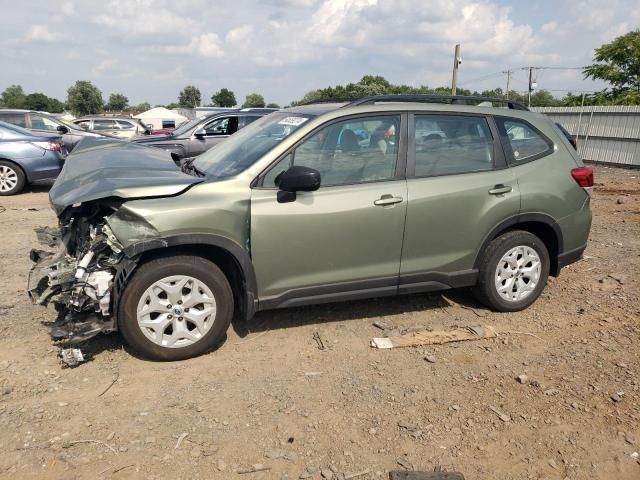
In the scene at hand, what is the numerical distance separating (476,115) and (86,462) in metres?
3.81

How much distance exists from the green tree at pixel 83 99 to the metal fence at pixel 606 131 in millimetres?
94534

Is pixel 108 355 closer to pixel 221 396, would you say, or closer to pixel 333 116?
pixel 221 396

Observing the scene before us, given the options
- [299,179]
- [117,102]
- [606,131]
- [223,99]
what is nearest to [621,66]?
[606,131]

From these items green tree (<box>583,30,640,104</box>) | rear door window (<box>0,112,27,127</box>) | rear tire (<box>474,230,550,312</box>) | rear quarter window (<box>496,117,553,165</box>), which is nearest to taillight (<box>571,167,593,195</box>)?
rear quarter window (<box>496,117,553,165</box>)

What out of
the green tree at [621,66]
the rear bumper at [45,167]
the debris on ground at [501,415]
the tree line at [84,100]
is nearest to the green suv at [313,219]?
the debris on ground at [501,415]

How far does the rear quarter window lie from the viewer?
4512mm

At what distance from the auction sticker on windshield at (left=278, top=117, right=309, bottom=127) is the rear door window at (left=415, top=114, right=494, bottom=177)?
36.3 inches

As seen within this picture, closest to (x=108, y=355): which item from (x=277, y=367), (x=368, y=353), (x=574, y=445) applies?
(x=277, y=367)

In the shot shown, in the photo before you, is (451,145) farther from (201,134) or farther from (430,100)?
(201,134)

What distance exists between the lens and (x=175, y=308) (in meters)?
3.58

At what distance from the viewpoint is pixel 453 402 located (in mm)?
3354

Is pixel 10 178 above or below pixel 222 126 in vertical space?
below

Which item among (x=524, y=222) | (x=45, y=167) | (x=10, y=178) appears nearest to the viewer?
(x=524, y=222)

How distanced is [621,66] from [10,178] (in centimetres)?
3185
